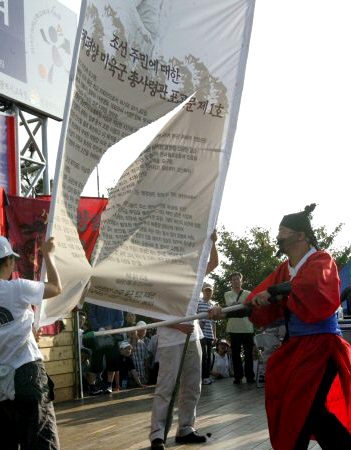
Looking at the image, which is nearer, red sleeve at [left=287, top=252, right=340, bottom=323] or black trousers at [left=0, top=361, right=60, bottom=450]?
black trousers at [left=0, top=361, right=60, bottom=450]

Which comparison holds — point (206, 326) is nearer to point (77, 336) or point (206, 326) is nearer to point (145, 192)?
point (77, 336)

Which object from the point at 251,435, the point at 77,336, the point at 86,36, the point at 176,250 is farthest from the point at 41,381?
the point at 77,336

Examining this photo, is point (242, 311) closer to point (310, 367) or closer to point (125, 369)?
point (310, 367)

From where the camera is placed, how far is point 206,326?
459 inches

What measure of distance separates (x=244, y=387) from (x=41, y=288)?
26.8ft

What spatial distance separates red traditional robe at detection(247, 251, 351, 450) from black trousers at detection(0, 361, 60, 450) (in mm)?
1338

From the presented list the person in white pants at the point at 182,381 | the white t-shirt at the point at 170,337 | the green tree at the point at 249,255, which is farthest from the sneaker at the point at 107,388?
the green tree at the point at 249,255

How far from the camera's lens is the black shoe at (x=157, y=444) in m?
5.83

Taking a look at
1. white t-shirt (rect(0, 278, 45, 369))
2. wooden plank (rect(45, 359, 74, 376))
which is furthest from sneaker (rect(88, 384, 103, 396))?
white t-shirt (rect(0, 278, 45, 369))

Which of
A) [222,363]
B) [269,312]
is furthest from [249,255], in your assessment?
[269,312]

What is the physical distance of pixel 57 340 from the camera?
10555 millimetres

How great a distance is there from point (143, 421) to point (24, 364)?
427 cm

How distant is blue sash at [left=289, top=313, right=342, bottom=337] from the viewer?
4.39 metres

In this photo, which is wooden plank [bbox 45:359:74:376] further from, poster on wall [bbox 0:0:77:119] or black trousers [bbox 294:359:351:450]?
black trousers [bbox 294:359:351:450]
